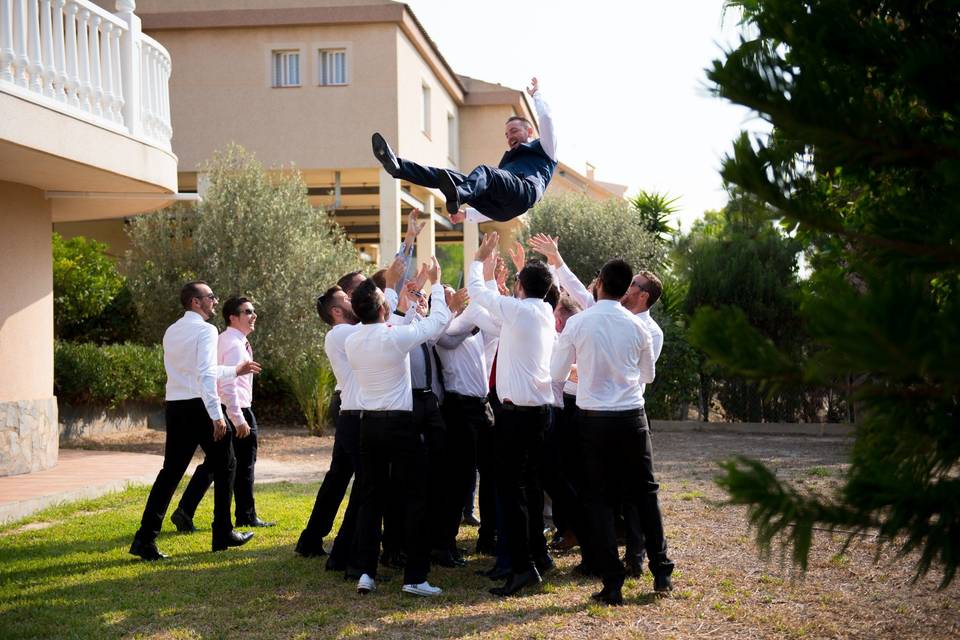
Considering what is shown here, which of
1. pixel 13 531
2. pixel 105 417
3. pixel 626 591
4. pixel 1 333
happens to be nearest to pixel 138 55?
pixel 1 333

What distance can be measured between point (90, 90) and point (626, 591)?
26.4 feet

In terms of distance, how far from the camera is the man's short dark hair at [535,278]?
6.81m

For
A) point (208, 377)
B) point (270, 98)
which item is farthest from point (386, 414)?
point (270, 98)

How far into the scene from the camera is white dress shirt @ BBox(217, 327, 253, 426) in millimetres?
8477

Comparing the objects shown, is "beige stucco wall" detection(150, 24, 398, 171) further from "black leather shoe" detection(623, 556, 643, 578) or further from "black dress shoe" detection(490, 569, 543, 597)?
"black dress shoe" detection(490, 569, 543, 597)

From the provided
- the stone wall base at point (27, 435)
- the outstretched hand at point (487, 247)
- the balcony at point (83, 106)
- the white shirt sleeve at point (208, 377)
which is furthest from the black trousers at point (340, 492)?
the stone wall base at point (27, 435)

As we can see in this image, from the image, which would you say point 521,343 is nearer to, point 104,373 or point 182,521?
point 182,521

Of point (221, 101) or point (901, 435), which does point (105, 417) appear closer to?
point (221, 101)

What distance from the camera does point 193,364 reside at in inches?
302

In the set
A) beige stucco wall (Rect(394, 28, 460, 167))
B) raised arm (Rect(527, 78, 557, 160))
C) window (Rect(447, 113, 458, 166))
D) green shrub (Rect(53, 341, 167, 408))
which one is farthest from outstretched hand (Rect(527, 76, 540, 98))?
window (Rect(447, 113, 458, 166))

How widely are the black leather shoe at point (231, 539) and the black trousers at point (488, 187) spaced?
346 cm

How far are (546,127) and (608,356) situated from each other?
6.44ft

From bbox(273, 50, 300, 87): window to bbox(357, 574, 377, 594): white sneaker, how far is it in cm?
1674

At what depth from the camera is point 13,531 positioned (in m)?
9.06
